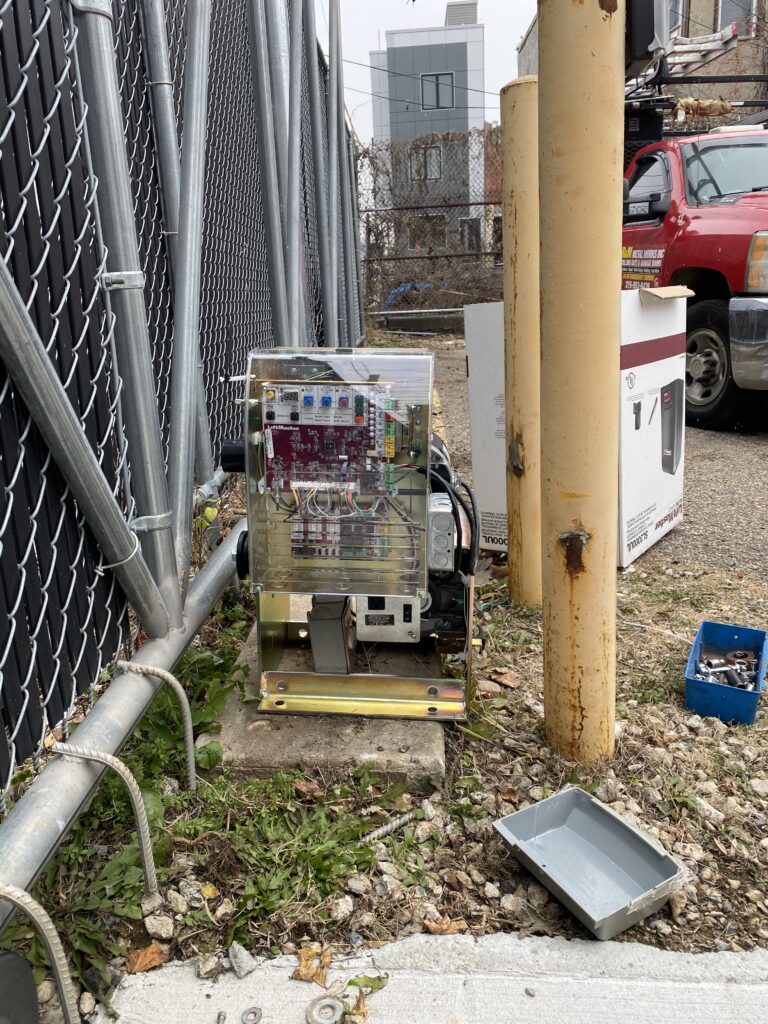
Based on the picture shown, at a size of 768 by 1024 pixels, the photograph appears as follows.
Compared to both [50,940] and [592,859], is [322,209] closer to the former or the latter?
[592,859]

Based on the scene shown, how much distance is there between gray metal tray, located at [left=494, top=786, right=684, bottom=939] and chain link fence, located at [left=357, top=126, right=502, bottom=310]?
12.3 metres

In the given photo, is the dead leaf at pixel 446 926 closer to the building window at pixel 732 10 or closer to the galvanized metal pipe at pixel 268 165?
the galvanized metal pipe at pixel 268 165

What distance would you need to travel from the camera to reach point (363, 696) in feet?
7.68

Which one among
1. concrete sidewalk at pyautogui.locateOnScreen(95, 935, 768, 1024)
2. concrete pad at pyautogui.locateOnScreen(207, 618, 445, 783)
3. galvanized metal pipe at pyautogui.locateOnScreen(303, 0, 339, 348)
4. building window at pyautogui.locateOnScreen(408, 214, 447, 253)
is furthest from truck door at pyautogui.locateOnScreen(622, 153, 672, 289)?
building window at pyautogui.locateOnScreen(408, 214, 447, 253)

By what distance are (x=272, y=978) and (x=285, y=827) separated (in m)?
0.40

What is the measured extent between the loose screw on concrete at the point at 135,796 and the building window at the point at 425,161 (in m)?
13.6

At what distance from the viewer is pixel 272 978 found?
1.63 meters

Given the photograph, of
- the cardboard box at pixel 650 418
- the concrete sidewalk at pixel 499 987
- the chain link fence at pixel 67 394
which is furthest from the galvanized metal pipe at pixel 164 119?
the concrete sidewalk at pixel 499 987

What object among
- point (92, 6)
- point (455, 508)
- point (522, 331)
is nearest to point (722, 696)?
point (455, 508)

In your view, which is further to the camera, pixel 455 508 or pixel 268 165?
pixel 268 165

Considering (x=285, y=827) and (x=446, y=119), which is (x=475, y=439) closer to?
(x=285, y=827)

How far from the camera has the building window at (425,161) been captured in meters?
13.7

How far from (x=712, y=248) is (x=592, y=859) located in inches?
207

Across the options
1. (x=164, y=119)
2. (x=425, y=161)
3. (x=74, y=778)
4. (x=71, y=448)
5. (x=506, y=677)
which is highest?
(x=425, y=161)
